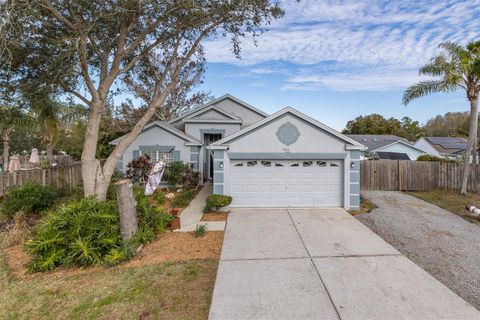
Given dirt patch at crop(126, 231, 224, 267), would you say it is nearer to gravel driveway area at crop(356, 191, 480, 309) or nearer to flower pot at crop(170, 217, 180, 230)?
flower pot at crop(170, 217, 180, 230)

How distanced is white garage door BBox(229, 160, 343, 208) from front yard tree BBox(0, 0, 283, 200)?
464cm

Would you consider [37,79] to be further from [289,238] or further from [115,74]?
[289,238]

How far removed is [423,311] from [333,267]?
5.35 feet

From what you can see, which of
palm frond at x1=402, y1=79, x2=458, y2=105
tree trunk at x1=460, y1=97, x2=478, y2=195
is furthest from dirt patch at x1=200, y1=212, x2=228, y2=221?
tree trunk at x1=460, y1=97, x2=478, y2=195

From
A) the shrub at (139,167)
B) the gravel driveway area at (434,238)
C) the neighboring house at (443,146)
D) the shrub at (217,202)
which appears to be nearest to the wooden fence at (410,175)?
the gravel driveway area at (434,238)

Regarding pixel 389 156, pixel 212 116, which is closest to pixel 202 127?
pixel 212 116

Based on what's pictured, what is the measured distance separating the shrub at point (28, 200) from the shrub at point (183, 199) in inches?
187

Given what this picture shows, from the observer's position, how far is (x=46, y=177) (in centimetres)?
1221

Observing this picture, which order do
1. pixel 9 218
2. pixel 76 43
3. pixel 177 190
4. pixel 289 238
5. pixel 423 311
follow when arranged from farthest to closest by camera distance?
1. pixel 177 190
2. pixel 9 218
3. pixel 76 43
4. pixel 289 238
5. pixel 423 311

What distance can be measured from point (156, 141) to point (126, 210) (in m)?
8.39

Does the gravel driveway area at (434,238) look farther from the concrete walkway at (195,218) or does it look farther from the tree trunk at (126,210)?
the tree trunk at (126,210)

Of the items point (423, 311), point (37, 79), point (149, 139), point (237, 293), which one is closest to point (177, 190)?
point (149, 139)

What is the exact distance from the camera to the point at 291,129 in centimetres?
1001

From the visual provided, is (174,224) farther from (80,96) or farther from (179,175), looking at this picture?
(80,96)
